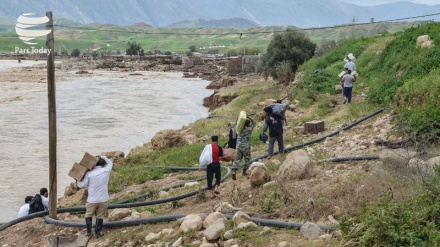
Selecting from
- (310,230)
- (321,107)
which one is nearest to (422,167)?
(310,230)

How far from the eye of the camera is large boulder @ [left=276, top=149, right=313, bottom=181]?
436 inches

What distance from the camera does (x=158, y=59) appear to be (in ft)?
303

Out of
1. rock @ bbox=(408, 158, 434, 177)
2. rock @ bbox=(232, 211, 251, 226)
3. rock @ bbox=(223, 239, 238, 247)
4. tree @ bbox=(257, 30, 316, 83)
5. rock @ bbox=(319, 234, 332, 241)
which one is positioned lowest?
rock @ bbox=(223, 239, 238, 247)

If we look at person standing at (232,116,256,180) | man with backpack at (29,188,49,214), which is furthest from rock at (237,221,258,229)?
man with backpack at (29,188,49,214)

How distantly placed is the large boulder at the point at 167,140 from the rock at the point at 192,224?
9620 millimetres

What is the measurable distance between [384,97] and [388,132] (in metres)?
3.83

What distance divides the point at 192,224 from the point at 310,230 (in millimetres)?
2068

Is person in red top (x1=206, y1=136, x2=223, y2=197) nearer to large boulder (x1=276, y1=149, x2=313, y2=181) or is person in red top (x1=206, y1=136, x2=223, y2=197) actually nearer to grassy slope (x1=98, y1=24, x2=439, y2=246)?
large boulder (x1=276, y1=149, x2=313, y2=181)

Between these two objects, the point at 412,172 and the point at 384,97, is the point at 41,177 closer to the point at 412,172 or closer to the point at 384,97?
the point at 384,97

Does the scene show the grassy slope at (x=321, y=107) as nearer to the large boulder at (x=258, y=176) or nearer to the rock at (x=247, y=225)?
the rock at (x=247, y=225)

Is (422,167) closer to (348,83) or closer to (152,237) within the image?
(152,237)

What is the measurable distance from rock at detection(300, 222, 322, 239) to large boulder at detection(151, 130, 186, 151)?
11129 millimetres

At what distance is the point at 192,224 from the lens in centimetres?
884

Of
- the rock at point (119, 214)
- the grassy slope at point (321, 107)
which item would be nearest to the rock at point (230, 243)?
the grassy slope at point (321, 107)
